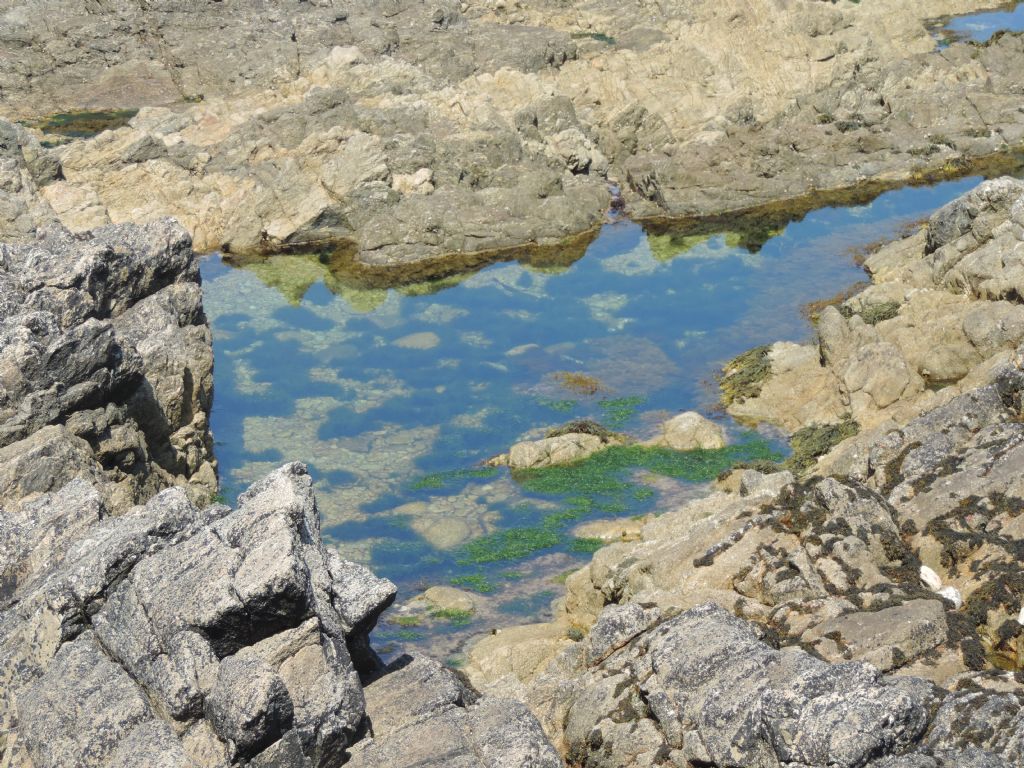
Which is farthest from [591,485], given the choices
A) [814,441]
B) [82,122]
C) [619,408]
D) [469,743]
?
[82,122]

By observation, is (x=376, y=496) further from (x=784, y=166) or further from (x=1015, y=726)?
(x=784, y=166)

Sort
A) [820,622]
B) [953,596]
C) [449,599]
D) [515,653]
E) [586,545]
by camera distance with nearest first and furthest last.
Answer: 1. [820,622]
2. [953,596]
3. [515,653]
4. [449,599]
5. [586,545]

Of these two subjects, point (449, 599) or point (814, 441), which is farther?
point (814, 441)

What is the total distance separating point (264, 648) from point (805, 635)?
10734 mm

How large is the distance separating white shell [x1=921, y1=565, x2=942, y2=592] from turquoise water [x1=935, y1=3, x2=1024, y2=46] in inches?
3181

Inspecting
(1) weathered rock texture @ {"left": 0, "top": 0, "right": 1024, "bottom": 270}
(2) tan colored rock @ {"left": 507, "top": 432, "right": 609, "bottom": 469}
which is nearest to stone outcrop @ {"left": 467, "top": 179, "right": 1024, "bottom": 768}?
(2) tan colored rock @ {"left": 507, "top": 432, "right": 609, "bottom": 469}

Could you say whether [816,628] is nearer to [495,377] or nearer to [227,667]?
[227,667]

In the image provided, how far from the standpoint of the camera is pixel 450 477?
140 feet

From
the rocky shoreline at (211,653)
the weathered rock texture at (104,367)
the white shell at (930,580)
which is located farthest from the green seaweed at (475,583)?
the white shell at (930,580)

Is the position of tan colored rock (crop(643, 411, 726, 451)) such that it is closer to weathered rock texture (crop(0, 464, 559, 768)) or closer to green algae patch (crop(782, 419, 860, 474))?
green algae patch (crop(782, 419, 860, 474))

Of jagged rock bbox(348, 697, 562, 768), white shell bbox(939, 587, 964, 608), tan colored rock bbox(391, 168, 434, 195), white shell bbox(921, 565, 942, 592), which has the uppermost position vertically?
jagged rock bbox(348, 697, 562, 768)

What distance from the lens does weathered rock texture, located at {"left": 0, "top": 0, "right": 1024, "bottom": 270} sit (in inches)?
2665

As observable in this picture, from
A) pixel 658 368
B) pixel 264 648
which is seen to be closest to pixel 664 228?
pixel 658 368

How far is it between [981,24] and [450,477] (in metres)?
82.8
